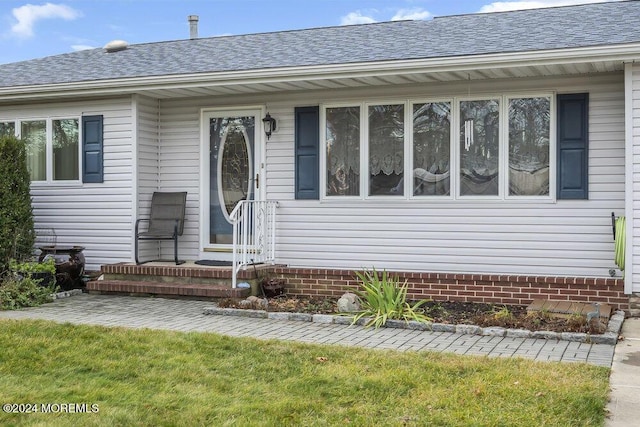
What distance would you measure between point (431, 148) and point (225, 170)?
2829mm

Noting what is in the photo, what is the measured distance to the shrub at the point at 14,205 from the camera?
8805 millimetres

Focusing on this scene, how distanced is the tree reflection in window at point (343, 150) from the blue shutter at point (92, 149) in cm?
314

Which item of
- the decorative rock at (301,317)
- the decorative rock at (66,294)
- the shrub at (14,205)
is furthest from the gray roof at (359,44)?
the decorative rock at (301,317)

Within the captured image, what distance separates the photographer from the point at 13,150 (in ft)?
29.4

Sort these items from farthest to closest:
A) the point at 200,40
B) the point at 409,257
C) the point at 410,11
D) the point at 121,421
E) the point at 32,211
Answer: the point at 410,11 → the point at 200,40 → the point at 32,211 → the point at 409,257 → the point at 121,421

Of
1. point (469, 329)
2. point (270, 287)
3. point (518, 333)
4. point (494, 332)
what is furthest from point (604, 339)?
point (270, 287)

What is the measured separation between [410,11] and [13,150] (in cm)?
1450

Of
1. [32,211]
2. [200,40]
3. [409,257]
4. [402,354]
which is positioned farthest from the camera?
[200,40]

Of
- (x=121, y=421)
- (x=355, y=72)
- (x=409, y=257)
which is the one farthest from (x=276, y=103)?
(x=121, y=421)

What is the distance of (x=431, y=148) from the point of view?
8.36 metres

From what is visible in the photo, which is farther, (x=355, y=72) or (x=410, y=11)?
(x=410, y=11)

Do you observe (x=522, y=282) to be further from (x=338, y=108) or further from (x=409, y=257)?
(x=338, y=108)

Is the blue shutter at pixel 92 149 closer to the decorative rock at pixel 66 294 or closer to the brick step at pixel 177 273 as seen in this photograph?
the brick step at pixel 177 273

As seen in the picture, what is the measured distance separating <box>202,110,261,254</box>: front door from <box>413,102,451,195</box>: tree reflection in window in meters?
2.21
